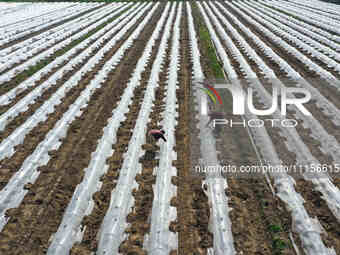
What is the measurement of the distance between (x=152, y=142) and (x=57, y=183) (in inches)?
111

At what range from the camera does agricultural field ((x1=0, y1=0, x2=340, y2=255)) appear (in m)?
4.59

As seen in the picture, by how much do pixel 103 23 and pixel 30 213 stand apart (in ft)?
72.8

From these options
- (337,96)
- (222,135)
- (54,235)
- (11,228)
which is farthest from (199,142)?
(337,96)

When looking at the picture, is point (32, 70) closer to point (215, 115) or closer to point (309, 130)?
point (215, 115)

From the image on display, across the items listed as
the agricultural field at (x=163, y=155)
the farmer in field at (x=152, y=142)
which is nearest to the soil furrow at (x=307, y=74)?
the agricultural field at (x=163, y=155)

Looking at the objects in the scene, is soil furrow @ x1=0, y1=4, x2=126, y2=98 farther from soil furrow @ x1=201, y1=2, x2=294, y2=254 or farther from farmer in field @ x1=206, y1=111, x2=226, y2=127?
soil furrow @ x1=201, y1=2, x2=294, y2=254

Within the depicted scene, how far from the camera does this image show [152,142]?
7.05 m

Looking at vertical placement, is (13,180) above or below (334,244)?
above

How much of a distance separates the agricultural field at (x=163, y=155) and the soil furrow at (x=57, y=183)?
29 millimetres

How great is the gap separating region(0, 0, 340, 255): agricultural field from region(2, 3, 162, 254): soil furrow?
0.03m

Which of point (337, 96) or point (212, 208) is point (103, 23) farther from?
point (212, 208)

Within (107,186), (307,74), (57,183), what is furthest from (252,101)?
(57,183)

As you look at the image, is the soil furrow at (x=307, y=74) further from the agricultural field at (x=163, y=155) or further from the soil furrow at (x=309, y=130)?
the soil furrow at (x=309, y=130)

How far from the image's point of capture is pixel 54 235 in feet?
15.2
